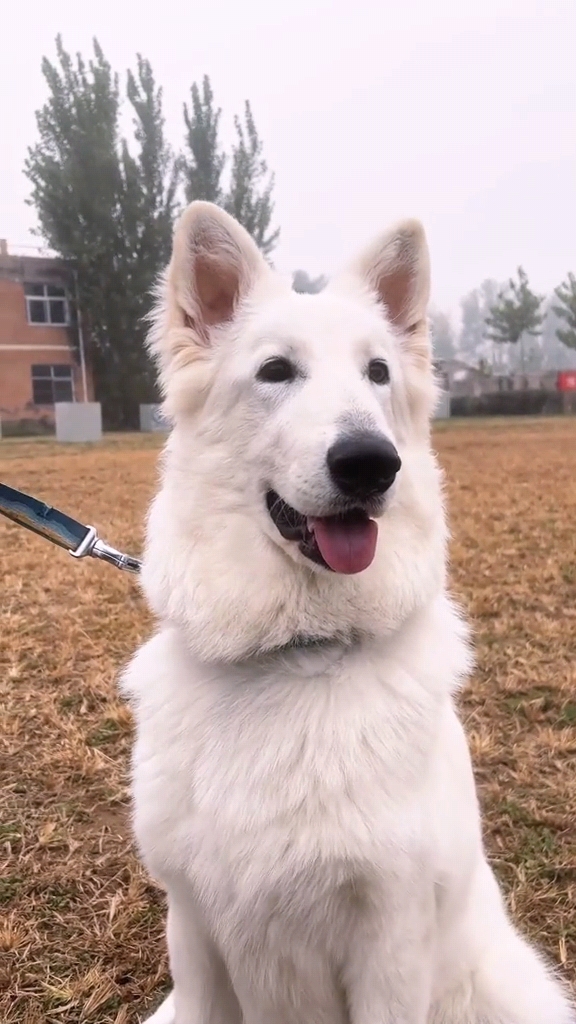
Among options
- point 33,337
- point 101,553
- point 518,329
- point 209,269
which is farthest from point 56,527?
point 518,329

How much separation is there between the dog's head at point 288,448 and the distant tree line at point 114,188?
5.69 m

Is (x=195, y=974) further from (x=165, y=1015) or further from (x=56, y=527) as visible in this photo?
(x=56, y=527)

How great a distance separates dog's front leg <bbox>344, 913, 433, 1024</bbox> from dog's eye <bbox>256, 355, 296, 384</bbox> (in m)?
0.95

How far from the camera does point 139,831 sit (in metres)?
1.31

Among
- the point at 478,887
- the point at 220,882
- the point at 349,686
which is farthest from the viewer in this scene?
the point at 478,887

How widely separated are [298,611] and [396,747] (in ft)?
0.94

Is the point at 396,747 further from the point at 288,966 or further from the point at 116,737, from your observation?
the point at 116,737

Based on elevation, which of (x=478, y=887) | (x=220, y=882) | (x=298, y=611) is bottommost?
(x=478, y=887)

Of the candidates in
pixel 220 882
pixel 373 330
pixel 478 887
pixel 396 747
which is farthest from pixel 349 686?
pixel 373 330

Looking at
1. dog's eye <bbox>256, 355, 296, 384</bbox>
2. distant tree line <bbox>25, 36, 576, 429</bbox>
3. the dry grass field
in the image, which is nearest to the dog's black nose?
dog's eye <bbox>256, 355, 296, 384</bbox>

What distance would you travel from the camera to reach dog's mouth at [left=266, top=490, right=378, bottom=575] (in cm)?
128

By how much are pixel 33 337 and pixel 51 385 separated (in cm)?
59

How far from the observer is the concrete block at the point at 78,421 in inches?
293

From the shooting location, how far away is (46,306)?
7.44 metres
